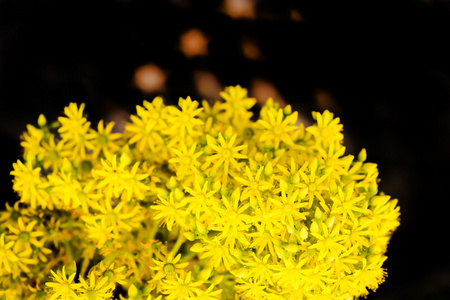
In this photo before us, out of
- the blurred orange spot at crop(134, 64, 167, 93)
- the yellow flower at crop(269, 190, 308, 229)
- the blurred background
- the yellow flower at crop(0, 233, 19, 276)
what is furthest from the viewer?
the blurred orange spot at crop(134, 64, 167, 93)

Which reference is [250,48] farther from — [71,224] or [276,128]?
[71,224]

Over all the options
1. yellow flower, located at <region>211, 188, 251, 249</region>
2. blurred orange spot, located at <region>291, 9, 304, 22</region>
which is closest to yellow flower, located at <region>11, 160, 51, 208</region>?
yellow flower, located at <region>211, 188, 251, 249</region>

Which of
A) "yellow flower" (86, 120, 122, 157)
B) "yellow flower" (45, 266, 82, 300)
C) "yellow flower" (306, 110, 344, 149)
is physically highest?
"yellow flower" (306, 110, 344, 149)

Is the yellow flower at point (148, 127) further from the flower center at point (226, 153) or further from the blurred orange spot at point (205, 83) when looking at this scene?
the blurred orange spot at point (205, 83)

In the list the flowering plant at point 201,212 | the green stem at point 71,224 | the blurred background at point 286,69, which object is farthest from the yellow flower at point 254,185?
the blurred background at point 286,69

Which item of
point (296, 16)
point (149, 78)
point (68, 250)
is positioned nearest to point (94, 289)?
point (68, 250)

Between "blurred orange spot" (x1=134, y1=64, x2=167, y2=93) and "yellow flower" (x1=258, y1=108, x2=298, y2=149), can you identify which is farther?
"blurred orange spot" (x1=134, y1=64, x2=167, y2=93)

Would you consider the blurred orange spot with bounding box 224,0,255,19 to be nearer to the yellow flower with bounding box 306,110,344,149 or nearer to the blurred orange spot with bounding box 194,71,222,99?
the blurred orange spot with bounding box 194,71,222,99

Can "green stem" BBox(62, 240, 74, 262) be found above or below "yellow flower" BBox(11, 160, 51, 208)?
below
